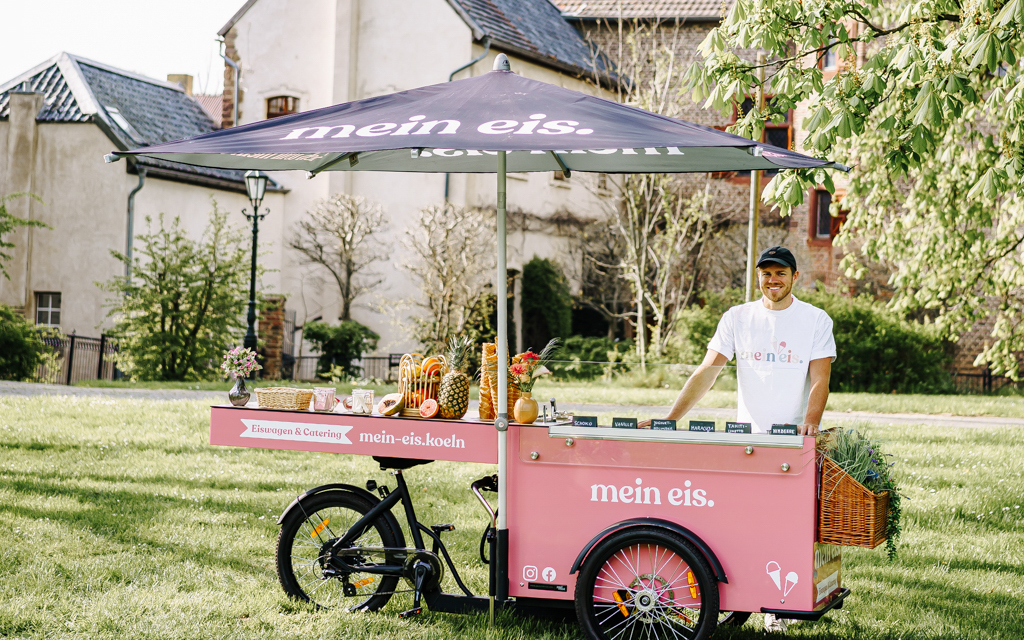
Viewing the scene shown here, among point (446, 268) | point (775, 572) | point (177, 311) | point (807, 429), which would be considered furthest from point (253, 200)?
point (775, 572)

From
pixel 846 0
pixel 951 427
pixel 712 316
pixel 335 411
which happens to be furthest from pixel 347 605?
pixel 712 316

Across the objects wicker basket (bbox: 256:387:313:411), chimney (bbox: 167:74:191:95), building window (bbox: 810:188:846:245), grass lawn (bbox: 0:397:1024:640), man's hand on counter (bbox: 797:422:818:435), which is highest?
chimney (bbox: 167:74:191:95)

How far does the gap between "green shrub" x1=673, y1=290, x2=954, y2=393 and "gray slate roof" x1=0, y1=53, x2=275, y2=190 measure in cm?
1178

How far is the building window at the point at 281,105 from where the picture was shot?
25.8m

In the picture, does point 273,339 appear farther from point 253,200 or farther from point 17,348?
point 253,200

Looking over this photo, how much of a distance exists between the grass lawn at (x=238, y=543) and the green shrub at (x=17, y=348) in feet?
28.6

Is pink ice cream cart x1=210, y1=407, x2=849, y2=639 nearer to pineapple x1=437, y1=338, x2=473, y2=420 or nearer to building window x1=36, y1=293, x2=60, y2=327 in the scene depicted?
pineapple x1=437, y1=338, x2=473, y2=420

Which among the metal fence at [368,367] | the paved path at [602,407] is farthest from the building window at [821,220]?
the metal fence at [368,367]

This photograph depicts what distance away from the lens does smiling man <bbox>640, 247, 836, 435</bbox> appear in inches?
199

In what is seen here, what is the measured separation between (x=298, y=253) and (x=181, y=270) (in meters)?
5.65

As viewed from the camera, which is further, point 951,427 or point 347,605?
point 951,427

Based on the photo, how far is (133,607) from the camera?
207 inches

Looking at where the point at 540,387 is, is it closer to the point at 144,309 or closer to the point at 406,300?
the point at 144,309

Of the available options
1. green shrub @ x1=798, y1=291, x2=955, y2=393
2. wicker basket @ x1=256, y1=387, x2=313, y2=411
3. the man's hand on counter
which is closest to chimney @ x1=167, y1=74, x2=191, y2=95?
green shrub @ x1=798, y1=291, x2=955, y2=393
